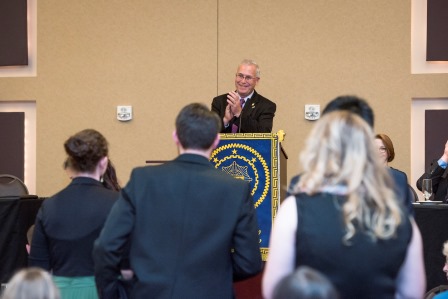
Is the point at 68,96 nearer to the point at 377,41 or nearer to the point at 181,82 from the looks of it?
the point at 181,82

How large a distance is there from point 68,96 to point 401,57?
3.42 metres

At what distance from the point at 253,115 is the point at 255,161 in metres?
0.89

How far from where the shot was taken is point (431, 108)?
25.5ft

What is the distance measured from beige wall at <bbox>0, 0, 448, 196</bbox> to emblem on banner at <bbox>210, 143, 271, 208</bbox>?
2845mm

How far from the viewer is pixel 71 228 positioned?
3363 millimetres

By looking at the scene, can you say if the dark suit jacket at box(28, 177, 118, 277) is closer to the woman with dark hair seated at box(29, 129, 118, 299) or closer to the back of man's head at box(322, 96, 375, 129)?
the woman with dark hair seated at box(29, 129, 118, 299)

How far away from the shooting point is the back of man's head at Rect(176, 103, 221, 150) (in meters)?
3.11

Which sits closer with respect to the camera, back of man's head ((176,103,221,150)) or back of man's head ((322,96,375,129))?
back of man's head ((322,96,375,129))

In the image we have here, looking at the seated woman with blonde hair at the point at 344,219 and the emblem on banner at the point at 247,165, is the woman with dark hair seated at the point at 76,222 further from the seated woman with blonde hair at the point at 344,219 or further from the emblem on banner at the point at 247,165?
the emblem on banner at the point at 247,165

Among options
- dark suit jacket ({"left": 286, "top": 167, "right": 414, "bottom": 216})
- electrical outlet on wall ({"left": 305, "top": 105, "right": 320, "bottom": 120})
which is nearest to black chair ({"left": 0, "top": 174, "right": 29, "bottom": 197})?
electrical outlet on wall ({"left": 305, "top": 105, "right": 320, "bottom": 120})

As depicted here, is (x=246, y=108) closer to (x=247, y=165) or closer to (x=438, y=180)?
(x=247, y=165)

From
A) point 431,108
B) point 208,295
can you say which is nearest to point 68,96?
point 431,108

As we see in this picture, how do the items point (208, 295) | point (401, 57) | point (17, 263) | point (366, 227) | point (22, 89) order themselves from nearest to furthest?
1. point (366, 227)
2. point (208, 295)
3. point (17, 263)
4. point (401, 57)
5. point (22, 89)

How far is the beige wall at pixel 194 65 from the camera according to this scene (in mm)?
7742
